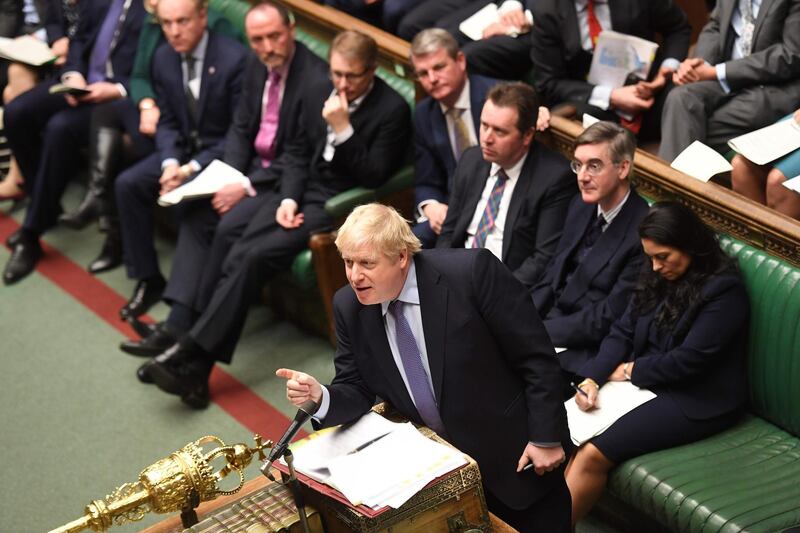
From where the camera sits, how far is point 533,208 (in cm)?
371

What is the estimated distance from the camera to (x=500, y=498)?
8.66 feet

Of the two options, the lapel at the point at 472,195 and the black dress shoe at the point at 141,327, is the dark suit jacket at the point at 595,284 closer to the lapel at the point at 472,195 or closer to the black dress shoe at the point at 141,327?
the lapel at the point at 472,195

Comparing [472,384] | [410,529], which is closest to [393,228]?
[472,384]

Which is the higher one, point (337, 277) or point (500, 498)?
point (500, 498)

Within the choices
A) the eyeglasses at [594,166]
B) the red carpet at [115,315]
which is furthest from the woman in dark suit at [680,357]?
the red carpet at [115,315]

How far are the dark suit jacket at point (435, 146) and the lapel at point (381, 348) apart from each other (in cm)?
161

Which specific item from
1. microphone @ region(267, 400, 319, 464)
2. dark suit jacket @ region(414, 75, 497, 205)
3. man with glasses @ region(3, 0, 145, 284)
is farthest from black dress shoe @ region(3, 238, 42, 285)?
microphone @ region(267, 400, 319, 464)

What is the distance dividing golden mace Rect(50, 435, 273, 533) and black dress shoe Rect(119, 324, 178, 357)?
6.35 ft

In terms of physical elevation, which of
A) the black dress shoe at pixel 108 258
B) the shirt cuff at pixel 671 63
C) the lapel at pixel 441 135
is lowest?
the black dress shoe at pixel 108 258

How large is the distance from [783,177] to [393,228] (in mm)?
1558

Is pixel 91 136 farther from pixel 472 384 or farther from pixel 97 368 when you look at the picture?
pixel 472 384

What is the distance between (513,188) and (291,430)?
5.77 ft

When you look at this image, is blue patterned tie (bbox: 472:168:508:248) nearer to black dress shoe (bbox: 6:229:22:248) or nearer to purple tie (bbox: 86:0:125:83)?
A: purple tie (bbox: 86:0:125:83)

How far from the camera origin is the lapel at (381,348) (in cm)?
262
